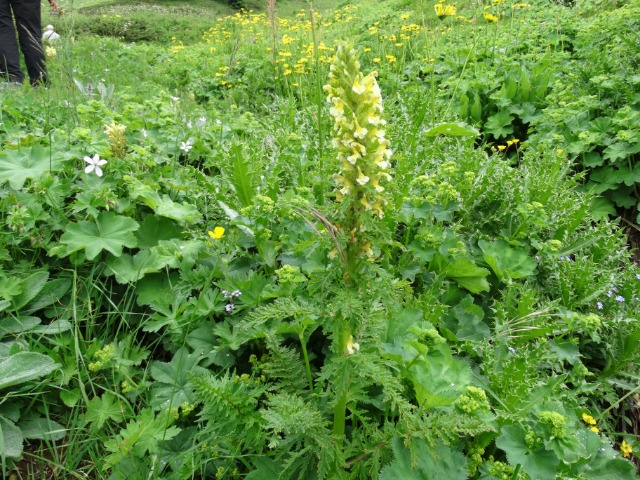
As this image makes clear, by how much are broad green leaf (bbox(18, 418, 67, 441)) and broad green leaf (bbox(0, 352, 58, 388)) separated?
172mm

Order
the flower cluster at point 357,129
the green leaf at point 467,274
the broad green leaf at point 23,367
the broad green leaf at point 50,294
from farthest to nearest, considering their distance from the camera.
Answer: the green leaf at point 467,274 < the broad green leaf at point 50,294 < the broad green leaf at point 23,367 < the flower cluster at point 357,129

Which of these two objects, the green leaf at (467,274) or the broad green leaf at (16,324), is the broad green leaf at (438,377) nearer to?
the green leaf at (467,274)

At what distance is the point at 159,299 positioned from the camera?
1.90 meters

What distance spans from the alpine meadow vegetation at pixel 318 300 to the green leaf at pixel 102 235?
0.01 meters

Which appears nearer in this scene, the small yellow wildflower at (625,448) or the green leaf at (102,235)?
the small yellow wildflower at (625,448)

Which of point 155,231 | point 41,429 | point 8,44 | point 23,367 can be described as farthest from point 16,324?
point 8,44

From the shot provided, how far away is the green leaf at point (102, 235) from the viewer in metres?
1.94

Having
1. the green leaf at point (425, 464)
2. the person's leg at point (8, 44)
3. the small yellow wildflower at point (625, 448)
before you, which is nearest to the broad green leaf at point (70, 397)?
the green leaf at point (425, 464)

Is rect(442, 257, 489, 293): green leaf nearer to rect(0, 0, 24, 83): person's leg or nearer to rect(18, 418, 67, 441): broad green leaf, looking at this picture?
rect(18, 418, 67, 441): broad green leaf

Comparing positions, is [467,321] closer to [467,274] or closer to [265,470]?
[467,274]

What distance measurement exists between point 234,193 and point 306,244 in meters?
1.30

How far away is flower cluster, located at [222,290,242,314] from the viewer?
1868 millimetres

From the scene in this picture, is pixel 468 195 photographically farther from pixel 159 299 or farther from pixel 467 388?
pixel 159 299

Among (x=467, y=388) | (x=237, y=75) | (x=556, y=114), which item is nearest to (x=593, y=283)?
(x=467, y=388)
